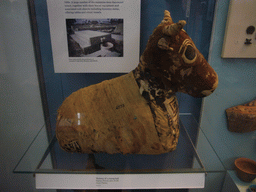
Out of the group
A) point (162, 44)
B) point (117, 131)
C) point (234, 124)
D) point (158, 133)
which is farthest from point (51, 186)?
point (234, 124)

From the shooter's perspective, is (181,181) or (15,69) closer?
(181,181)

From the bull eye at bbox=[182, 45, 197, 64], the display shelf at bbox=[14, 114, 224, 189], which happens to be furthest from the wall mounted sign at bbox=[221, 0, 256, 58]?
the display shelf at bbox=[14, 114, 224, 189]

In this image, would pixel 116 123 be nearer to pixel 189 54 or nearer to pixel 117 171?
pixel 117 171

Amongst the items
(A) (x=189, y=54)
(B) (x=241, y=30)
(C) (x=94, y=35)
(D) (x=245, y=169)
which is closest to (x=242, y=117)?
(D) (x=245, y=169)

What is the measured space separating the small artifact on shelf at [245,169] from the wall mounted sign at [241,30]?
0.68 meters

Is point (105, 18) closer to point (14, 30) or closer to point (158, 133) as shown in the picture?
point (14, 30)

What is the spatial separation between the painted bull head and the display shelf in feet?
1.14

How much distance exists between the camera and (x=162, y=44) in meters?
0.74

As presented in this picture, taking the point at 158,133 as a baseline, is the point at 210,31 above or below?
above

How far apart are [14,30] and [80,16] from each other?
1.14ft

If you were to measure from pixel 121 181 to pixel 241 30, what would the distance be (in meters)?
0.90

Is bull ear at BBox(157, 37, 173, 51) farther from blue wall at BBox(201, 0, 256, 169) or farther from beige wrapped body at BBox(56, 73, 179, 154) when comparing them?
blue wall at BBox(201, 0, 256, 169)

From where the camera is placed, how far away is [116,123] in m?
0.89

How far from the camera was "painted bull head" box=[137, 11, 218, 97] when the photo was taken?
75 cm
